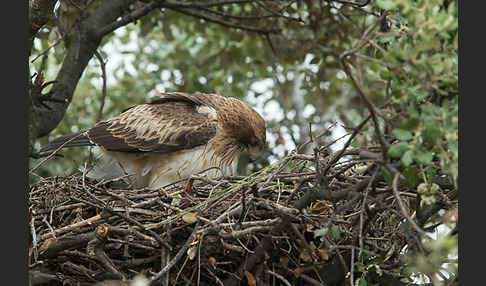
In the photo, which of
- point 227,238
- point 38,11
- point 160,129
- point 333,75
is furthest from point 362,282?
point 333,75

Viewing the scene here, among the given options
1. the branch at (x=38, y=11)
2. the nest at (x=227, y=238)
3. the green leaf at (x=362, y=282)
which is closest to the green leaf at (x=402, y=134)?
the nest at (x=227, y=238)

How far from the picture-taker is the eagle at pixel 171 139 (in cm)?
531

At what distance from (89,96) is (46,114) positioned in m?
3.85

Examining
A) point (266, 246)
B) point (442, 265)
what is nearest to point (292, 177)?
point (266, 246)

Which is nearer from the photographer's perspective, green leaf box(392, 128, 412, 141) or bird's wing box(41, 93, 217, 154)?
green leaf box(392, 128, 412, 141)

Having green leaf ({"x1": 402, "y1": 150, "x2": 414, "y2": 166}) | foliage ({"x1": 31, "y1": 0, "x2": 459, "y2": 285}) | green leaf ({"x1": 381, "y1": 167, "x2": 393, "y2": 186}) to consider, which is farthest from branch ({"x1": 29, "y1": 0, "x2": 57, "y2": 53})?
green leaf ({"x1": 402, "y1": 150, "x2": 414, "y2": 166})

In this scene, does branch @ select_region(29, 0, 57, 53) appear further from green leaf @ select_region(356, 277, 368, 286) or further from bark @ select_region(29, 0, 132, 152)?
green leaf @ select_region(356, 277, 368, 286)

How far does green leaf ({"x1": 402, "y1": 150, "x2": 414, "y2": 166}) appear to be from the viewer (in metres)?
2.43

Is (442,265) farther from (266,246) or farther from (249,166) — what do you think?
(249,166)

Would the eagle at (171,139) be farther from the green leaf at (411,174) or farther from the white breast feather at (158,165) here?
the green leaf at (411,174)

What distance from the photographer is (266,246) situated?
3.62 m

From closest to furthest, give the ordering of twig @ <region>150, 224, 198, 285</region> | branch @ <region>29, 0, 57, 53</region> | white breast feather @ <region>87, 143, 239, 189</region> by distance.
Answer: twig @ <region>150, 224, 198, 285</region>
branch @ <region>29, 0, 57, 53</region>
white breast feather @ <region>87, 143, 239, 189</region>

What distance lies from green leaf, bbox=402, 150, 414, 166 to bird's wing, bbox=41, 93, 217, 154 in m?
3.06

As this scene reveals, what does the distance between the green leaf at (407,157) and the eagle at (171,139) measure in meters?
2.92
